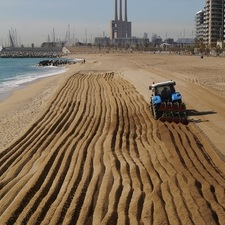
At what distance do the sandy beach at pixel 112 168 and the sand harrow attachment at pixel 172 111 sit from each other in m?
0.45

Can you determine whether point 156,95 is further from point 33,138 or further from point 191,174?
point 191,174

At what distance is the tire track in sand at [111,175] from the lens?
699 cm

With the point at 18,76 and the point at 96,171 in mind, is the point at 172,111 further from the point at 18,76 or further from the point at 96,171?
the point at 18,76

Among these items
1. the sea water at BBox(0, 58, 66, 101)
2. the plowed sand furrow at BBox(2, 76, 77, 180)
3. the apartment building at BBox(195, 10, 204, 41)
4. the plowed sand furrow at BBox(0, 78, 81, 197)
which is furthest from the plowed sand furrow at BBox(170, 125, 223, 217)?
the apartment building at BBox(195, 10, 204, 41)

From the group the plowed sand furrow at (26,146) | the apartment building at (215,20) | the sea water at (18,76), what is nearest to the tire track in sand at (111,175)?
the plowed sand furrow at (26,146)

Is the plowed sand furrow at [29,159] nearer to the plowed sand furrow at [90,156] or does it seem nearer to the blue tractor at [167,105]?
the plowed sand furrow at [90,156]

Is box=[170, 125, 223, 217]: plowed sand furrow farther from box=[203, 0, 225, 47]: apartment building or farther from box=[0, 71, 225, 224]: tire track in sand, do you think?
box=[203, 0, 225, 47]: apartment building

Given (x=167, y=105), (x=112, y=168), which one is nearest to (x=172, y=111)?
(x=167, y=105)

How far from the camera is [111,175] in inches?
355

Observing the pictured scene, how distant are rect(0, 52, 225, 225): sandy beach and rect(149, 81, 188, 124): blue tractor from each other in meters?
0.46

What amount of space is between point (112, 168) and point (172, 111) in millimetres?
5867

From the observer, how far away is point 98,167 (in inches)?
379

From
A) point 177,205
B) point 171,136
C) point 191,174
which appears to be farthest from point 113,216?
point 171,136

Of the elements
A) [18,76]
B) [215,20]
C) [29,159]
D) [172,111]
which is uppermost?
[215,20]
